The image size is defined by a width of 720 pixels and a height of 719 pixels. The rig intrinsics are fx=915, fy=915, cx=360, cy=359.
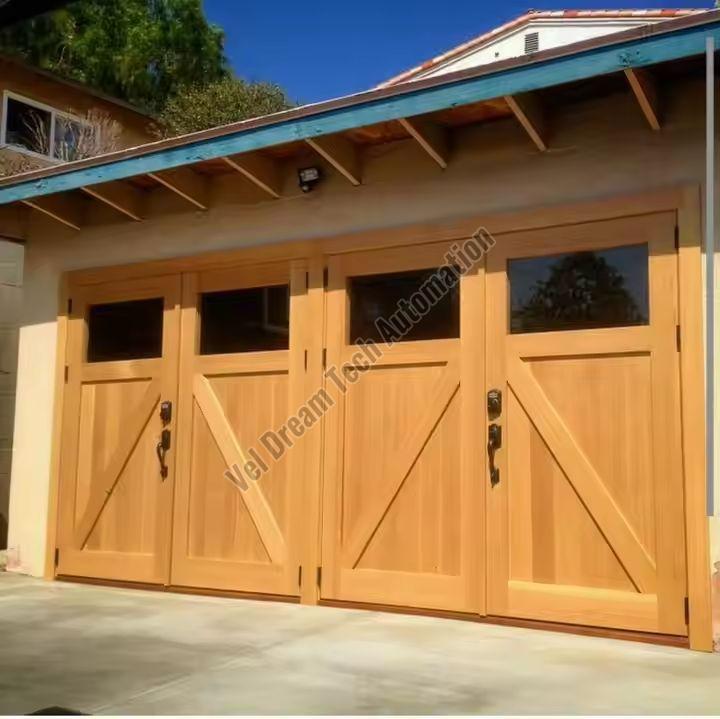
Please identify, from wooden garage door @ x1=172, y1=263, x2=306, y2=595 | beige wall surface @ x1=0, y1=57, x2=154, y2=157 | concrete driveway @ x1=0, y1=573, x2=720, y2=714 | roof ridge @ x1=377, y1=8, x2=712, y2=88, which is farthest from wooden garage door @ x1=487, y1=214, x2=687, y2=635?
beige wall surface @ x1=0, y1=57, x2=154, y2=157

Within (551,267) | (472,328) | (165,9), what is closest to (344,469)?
(472,328)

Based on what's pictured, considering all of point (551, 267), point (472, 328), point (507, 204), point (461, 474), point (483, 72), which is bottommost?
point (461, 474)

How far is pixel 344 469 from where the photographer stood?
590 centimetres

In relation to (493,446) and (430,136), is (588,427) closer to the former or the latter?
(493,446)

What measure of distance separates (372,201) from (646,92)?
1.89m

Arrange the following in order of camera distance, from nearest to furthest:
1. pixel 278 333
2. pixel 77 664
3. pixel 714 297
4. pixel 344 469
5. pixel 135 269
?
pixel 77 664 → pixel 714 297 → pixel 344 469 → pixel 278 333 → pixel 135 269

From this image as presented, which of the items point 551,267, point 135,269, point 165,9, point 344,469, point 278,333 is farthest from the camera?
point 165,9

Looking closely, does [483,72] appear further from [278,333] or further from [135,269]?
[135,269]

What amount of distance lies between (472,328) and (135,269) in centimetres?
285

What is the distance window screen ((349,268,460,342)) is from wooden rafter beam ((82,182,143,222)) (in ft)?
6.60

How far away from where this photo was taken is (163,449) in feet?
21.9

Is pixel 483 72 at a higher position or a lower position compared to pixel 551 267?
higher

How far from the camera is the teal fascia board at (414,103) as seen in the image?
4.44m

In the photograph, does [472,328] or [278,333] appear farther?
[278,333]
